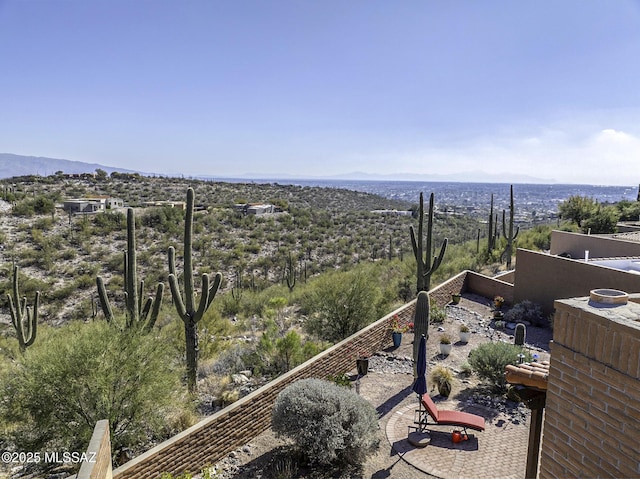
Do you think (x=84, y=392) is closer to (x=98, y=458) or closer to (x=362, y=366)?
(x=98, y=458)

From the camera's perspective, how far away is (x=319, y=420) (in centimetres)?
748

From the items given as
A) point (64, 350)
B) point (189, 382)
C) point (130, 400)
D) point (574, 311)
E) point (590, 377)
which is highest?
point (574, 311)

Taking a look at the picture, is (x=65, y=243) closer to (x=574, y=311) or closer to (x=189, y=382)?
(x=189, y=382)

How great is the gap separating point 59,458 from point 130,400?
1443 millimetres

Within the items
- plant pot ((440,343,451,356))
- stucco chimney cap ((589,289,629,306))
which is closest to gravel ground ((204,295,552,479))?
plant pot ((440,343,451,356))

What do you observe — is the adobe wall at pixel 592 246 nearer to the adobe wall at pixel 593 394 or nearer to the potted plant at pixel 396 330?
the potted plant at pixel 396 330

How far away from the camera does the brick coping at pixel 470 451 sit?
714 centimetres

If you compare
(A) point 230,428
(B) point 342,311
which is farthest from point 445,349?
(A) point 230,428

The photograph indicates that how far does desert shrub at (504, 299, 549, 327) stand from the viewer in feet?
52.6

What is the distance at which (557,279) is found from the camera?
16328mm

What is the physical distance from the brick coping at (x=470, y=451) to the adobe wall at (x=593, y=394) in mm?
3916

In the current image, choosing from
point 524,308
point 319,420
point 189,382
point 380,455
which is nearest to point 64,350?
point 189,382

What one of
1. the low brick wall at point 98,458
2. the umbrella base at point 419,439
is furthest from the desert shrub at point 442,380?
the low brick wall at point 98,458

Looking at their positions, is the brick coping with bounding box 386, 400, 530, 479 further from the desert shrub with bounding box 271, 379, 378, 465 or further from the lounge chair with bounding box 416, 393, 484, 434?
the desert shrub with bounding box 271, 379, 378, 465
